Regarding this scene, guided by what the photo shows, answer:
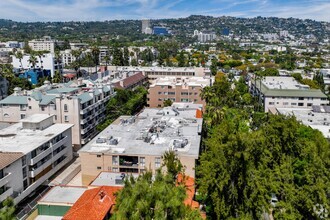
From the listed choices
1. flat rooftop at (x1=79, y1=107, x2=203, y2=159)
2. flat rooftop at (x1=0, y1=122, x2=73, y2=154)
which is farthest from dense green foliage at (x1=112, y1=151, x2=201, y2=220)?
flat rooftop at (x1=0, y1=122, x2=73, y2=154)

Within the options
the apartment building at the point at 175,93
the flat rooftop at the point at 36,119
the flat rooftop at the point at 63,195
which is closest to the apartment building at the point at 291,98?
the apartment building at the point at 175,93

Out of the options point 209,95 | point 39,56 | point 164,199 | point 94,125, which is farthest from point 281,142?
point 39,56

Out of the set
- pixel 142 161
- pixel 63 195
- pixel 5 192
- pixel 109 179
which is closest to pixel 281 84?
pixel 142 161

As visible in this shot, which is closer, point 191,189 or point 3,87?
point 191,189

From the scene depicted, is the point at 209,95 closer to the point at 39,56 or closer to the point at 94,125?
the point at 94,125

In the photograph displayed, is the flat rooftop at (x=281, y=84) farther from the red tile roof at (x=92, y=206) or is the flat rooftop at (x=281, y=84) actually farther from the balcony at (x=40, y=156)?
the red tile roof at (x=92, y=206)

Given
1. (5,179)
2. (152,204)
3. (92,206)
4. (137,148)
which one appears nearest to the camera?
(152,204)

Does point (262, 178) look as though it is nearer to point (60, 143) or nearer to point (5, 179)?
point (5, 179)
